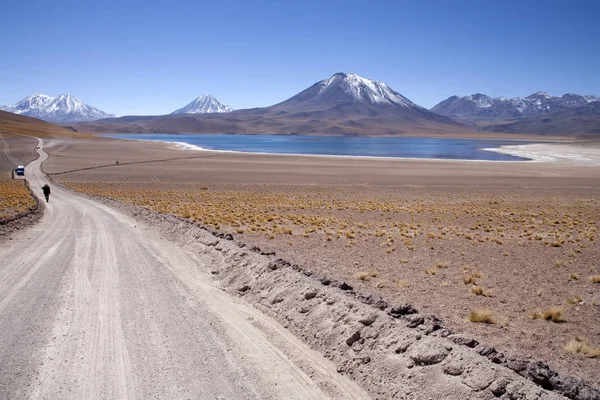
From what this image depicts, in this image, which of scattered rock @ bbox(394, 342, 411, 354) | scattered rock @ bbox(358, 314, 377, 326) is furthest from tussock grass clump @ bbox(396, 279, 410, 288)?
scattered rock @ bbox(394, 342, 411, 354)

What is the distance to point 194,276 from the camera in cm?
1188

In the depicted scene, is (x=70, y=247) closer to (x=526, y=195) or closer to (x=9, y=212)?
(x=9, y=212)

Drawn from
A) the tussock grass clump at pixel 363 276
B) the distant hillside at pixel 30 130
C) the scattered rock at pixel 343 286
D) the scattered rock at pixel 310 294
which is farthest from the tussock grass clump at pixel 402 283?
the distant hillside at pixel 30 130

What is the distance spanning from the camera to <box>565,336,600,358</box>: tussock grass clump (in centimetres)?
704

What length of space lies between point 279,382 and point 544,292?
24.6ft

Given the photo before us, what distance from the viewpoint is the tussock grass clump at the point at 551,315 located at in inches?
348

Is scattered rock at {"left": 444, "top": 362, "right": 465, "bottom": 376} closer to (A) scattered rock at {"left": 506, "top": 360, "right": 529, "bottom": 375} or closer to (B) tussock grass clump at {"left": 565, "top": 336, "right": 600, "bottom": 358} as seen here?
(A) scattered rock at {"left": 506, "top": 360, "right": 529, "bottom": 375}

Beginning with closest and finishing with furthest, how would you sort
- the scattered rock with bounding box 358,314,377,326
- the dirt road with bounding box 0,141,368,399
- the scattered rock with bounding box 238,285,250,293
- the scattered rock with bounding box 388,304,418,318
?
the dirt road with bounding box 0,141,368,399 → the scattered rock with bounding box 358,314,377,326 → the scattered rock with bounding box 388,304,418,318 → the scattered rock with bounding box 238,285,250,293

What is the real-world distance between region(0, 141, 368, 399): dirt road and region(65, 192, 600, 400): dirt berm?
0.38 meters

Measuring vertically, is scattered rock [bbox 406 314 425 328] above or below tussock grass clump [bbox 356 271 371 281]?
above

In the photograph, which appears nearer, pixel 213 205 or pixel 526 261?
pixel 526 261

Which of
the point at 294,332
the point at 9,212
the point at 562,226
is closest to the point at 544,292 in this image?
the point at 294,332

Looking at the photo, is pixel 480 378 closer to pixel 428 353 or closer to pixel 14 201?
pixel 428 353

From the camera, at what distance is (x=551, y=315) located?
891 centimetres
